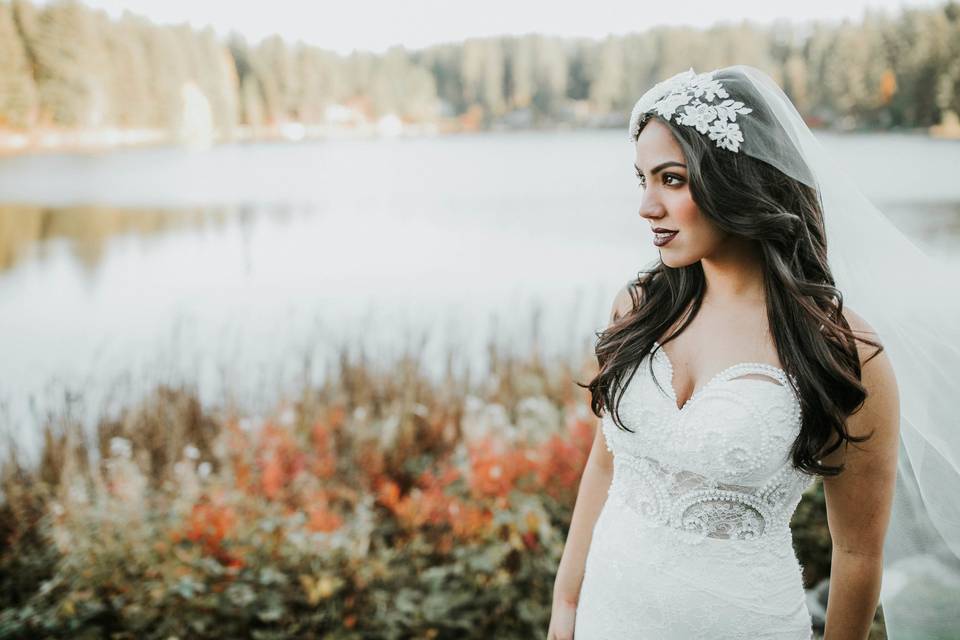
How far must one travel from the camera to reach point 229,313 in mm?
5375

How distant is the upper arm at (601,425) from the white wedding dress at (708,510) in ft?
0.40

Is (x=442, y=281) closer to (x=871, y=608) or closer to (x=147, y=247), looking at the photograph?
(x=147, y=247)

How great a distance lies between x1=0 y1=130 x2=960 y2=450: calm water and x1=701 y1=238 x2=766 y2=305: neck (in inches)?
114

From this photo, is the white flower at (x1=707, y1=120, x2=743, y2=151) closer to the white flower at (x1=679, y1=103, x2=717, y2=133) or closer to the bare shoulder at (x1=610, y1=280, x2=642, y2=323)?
the white flower at (x1=679, y1=103, x2=717, y2=133)

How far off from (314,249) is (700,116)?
531 cm

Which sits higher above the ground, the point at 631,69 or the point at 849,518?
the point at 631,69

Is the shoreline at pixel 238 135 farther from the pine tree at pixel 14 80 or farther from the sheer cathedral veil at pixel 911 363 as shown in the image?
the sheer cathedral veil at pixel 911 363

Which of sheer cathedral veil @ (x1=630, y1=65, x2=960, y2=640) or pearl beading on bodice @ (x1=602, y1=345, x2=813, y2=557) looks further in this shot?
sheer cathedral veil @ (x1=630, y1=65, x2=960, y2=640)

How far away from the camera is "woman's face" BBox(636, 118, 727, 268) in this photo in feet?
4.48

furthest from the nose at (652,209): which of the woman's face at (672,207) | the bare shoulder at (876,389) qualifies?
the bare shoulder at (876,389)

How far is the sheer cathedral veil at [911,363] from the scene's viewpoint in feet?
5.13

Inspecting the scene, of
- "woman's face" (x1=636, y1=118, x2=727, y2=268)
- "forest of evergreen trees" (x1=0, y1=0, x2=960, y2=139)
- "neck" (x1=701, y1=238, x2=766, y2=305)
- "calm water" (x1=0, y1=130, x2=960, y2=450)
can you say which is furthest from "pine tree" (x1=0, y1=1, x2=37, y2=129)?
"neck" (x1=701, y1=238, x2=766, y2=305)

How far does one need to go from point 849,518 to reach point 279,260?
208 inches

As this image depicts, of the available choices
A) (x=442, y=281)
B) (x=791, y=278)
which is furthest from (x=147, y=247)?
(x=791, y=278)
